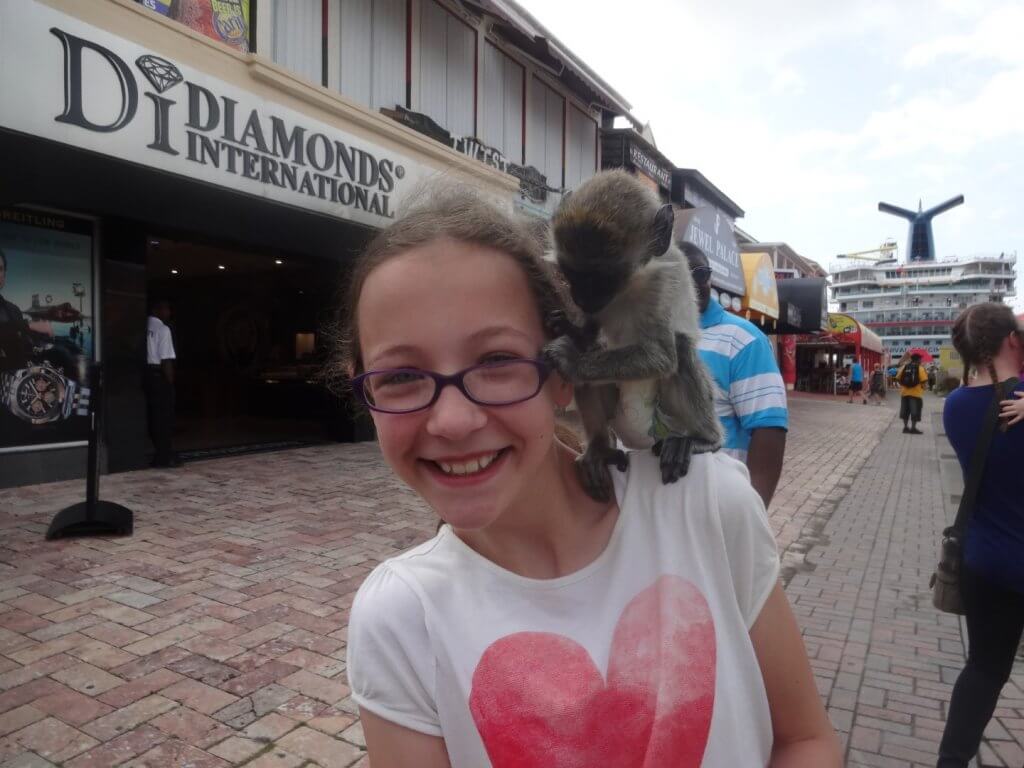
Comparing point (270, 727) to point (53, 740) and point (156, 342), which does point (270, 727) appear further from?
point (156, 342)

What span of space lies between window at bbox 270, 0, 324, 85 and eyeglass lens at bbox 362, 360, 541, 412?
8883mm

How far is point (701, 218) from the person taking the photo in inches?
370

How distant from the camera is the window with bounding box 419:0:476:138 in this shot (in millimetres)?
10852

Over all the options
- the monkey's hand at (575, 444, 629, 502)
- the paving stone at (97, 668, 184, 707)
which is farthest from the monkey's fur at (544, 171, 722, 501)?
the paving stone at (97, 668, 184, 707)

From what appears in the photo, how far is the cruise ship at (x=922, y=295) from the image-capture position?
343ft

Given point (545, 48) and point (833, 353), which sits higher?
Result: point (545, 48)

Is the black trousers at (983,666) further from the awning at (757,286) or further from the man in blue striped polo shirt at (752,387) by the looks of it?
the awning at (757,286)

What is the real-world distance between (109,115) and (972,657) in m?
7.45

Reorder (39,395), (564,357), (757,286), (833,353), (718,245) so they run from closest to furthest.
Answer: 1. (564,357)
2. (39,395)
3. (718,245)
4. (757,286)
5. (833,353)

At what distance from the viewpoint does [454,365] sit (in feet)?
3.73

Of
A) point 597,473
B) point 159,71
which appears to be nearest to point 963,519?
point 597,473

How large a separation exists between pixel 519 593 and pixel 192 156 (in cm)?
711

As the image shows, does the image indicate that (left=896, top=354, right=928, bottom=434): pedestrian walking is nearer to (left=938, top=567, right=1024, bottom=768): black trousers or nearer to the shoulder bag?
the shoulder bag

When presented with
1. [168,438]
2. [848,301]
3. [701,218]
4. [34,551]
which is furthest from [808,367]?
[848,301]
